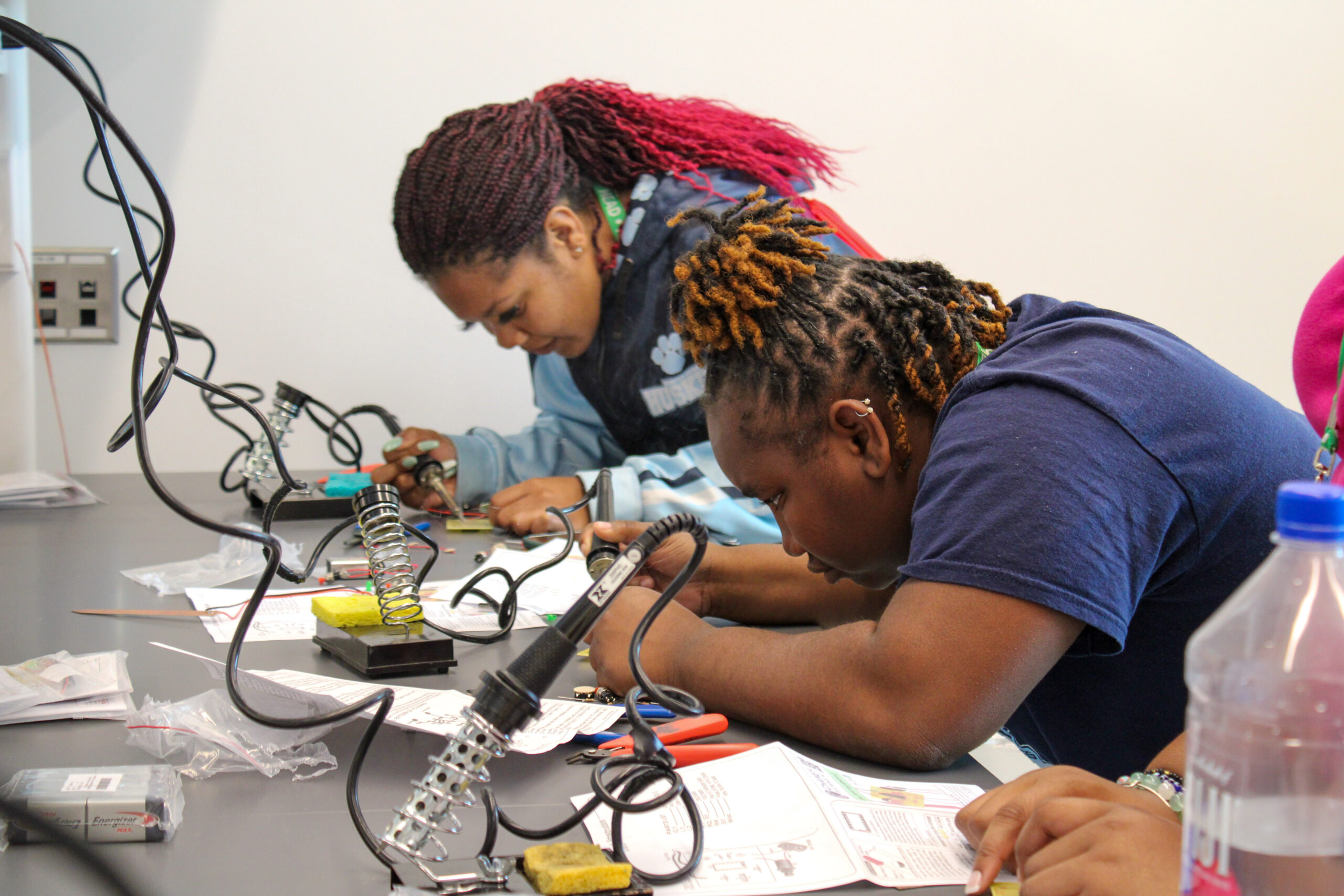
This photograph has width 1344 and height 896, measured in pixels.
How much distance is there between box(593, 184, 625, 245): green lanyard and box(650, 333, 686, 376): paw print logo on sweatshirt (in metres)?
0.21

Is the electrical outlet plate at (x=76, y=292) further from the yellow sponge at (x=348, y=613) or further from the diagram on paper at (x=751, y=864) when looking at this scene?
the diagram on paper at (x=751, y=864)

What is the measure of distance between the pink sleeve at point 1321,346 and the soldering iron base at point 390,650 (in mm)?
657

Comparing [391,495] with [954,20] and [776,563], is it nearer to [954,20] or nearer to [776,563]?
[776,563]

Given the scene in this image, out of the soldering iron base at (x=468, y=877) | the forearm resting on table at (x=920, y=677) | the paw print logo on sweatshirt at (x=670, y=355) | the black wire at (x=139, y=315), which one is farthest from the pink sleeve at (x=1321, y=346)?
the black wire at (x=139, y=315)

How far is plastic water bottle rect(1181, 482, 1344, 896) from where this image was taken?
457 millimetres

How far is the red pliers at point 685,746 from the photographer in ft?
2.37

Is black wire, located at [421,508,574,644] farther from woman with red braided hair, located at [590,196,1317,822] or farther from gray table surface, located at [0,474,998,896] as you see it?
woman with red braided hair, located at [590,196,1317,822]

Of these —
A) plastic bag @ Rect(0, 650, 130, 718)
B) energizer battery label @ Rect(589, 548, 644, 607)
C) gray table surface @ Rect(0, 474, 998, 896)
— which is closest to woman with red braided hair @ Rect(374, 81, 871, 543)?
gray table surface @ Rect(0, 474, 998, 896)

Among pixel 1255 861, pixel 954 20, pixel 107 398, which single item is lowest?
pixel 107 398

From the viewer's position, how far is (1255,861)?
18.3 inches

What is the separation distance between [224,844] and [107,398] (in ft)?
6.34

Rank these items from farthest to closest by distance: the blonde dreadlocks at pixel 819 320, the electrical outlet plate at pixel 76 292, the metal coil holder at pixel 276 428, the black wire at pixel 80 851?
the electrical outlet plate at pixel 76 292 → the metal coil holder at pixel 276 428 → the blonde dreadlocks at pixel 819 320 → the black wire at pixel 80 851

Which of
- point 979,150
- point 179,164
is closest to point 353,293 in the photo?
point 179,164

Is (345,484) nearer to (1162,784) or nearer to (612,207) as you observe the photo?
(612,207)
